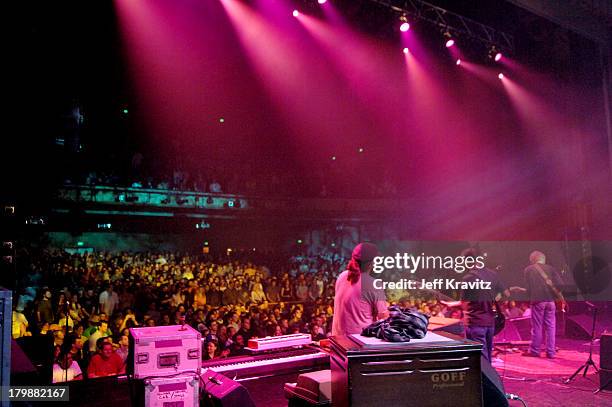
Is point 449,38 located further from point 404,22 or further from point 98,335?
point 98,335

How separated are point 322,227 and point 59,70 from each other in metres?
9.62

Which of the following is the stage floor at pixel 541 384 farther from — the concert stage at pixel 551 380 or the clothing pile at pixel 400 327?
the clothing pile at pixel 400 327

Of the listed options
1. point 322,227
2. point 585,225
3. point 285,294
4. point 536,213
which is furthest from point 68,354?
point 322,227

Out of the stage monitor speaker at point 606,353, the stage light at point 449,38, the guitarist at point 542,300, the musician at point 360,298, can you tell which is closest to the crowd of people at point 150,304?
the musician at point 360,298

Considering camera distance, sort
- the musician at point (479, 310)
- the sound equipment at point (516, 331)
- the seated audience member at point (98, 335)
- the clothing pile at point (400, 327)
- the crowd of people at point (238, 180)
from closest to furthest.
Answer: the clothing pile at point (400, 327), the musician at point (479, 310), the seated audience member at point (98, 335), the sound equipment at point (516, 331), the crowd of people at point (238, 180)

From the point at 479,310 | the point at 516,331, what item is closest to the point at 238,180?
the point at 516,331

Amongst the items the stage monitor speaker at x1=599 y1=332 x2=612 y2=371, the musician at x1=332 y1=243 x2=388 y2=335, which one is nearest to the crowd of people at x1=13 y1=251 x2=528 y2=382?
the musician at x1=332 y1=243 x2=388 y2=335

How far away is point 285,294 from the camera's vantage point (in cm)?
1165

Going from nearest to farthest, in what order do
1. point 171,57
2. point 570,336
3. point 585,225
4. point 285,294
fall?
point 570,336 → point 585,225 → point 171,57 → point 285,294

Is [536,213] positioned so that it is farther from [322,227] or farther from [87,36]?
[87,36]

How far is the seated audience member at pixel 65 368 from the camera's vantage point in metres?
5.63

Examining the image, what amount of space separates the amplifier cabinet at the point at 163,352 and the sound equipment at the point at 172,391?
4 centimetres

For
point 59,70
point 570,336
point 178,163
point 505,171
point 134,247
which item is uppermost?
point 59,70

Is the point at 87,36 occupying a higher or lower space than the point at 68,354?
higher
